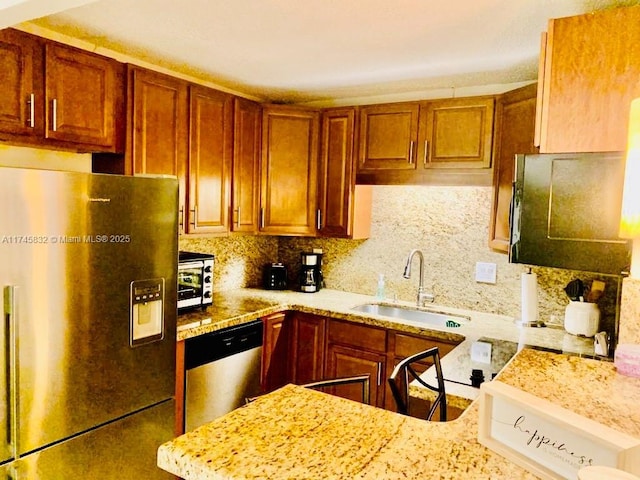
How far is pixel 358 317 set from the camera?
9.30ft

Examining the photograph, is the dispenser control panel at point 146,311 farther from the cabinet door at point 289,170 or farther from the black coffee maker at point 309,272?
the black coffee maker at point 309,272

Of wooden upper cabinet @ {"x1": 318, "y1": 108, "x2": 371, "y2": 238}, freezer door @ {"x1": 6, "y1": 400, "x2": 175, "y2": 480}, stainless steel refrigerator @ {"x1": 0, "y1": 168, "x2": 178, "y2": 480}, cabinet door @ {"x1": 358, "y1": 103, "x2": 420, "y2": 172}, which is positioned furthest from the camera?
wooden upper cabinet @ {"x1": 318, "y1": 108, "x2": 371, "y2": 238}

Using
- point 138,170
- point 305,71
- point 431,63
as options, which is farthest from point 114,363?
point 431,63

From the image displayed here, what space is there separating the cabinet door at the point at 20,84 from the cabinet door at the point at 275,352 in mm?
1605

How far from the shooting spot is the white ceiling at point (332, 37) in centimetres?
189

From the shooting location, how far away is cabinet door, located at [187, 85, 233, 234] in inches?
109

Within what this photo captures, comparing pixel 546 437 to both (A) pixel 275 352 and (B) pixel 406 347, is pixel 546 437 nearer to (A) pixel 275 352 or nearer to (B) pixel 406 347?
(B) pixel 406 347

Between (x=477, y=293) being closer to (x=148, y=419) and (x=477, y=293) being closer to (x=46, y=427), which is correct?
(x=148, y=419)

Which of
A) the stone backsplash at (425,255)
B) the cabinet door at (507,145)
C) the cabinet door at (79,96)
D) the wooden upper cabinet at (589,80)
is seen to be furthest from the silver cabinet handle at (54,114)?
the cabinet door at (507,145)

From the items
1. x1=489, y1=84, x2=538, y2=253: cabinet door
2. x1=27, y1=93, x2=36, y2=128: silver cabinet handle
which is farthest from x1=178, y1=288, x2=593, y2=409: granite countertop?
x1=27, y1=93, x2=36, y2=128: silver cabinet handle

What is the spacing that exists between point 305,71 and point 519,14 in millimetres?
1284

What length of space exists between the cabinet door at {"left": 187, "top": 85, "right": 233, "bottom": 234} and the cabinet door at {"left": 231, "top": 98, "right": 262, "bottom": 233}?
0.05 m

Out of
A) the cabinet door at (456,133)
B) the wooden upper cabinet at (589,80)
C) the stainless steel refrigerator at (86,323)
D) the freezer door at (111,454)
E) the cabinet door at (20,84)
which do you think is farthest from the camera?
the cabinet door at (456,133)

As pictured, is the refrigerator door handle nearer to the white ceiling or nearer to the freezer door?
the freezer door
